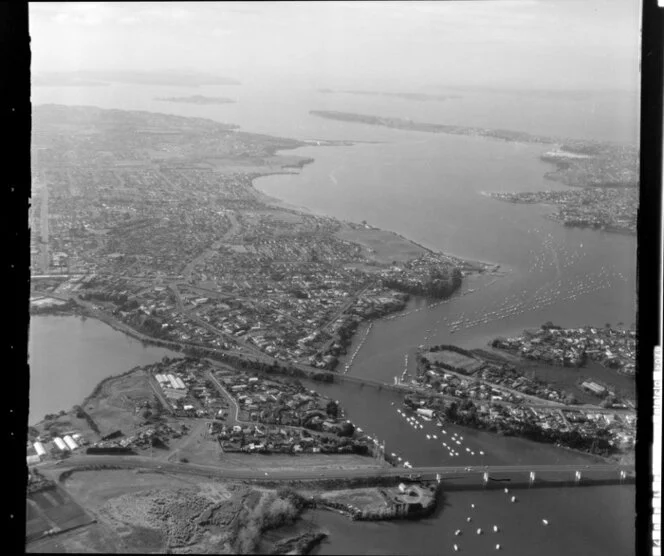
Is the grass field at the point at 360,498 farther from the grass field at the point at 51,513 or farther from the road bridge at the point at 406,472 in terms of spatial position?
the grass field at the point at 51,513

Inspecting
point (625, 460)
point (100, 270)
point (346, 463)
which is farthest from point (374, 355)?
point (100, 270)

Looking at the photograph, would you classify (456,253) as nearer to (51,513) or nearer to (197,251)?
(197,251)

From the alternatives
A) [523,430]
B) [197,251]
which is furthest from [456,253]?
[197,251]

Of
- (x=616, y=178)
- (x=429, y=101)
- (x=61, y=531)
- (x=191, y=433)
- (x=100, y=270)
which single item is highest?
(x=429, y=101)

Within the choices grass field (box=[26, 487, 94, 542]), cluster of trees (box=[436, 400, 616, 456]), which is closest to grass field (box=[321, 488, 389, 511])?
cluster of trees (box=[436, 400, 616, 456])

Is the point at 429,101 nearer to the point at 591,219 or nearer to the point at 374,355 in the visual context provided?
the point at 591,219

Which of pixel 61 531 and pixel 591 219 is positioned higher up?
pixel 591 219

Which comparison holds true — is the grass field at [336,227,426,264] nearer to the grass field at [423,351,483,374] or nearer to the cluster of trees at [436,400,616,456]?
the grass field at [423,351,483,374]
